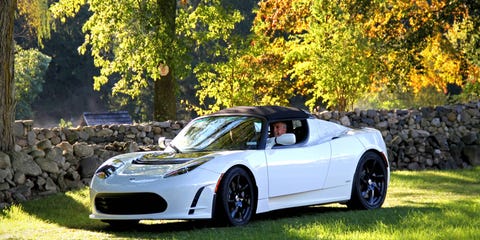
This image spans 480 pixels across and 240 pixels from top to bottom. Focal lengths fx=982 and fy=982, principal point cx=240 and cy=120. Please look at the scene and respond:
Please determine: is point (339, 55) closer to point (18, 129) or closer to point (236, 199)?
point (18, 129)

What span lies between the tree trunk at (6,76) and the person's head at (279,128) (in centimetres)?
524

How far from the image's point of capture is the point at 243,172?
35.9ft

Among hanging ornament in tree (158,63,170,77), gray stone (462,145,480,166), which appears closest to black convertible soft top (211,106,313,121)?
hanging ornament in tree (158,63,170,77)

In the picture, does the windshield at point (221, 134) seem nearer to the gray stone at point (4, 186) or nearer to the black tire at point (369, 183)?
the black tire at point (369, 183)

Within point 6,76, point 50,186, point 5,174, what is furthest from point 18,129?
point 5,174

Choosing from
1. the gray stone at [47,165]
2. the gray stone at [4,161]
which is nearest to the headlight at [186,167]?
the gray stone at [4,161]

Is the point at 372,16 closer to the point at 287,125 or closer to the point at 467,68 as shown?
the point at 467,68

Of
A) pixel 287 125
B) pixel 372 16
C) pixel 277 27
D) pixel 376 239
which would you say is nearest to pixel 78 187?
pixel 287 125

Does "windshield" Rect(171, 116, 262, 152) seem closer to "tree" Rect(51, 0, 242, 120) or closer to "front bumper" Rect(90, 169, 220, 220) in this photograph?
"front bumper" Rect(90, 169, 220, 220)

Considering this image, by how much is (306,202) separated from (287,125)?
1030 mm

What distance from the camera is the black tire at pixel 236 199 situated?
10.6 metres

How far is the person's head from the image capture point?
1213cm

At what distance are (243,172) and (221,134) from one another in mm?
1070

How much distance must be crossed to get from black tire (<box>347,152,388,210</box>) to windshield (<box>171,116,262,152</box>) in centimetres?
172
